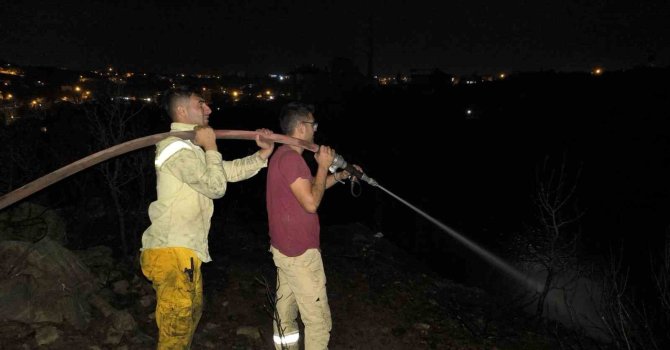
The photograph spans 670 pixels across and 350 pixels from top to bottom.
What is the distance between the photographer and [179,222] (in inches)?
121

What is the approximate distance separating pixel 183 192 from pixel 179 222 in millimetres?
254

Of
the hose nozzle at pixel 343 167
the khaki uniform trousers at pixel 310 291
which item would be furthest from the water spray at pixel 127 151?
the khaki uniform trousers at pixel 310 291

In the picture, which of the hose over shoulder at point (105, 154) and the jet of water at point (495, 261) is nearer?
the hose over shoulder at point (105, 154)

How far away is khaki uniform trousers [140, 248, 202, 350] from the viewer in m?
3.08

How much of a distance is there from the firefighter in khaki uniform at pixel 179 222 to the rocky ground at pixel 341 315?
93cm

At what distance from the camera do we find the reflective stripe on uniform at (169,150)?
9.66ft

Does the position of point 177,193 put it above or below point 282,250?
above

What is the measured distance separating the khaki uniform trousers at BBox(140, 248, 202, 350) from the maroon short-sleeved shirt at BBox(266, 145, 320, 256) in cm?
85

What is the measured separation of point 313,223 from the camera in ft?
11.9

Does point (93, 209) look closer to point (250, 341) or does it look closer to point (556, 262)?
point (250, 341)

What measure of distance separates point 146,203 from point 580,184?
21.3 metres

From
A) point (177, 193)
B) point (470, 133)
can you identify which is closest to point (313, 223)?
point (177, 193)

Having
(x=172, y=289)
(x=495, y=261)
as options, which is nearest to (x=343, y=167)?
(x=172, y=289)

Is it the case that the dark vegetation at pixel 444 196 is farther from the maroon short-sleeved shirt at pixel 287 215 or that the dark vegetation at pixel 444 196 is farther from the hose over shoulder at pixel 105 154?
the hose over shoulder at pixel 105 154
